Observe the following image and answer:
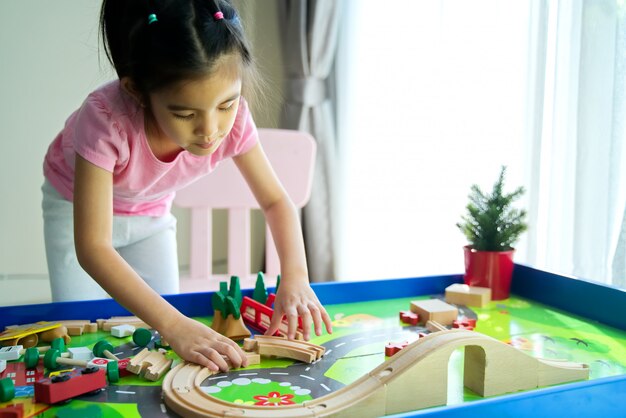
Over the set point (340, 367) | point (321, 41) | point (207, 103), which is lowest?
point (340, 367)

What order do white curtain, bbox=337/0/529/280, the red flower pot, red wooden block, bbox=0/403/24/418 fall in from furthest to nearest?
white curtain, bbox=337/0/529/280 → the red flower pot → red wooden block, bbox=0/403/24/418

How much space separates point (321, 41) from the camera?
2.01 metres

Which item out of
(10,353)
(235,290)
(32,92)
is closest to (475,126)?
(235,290)

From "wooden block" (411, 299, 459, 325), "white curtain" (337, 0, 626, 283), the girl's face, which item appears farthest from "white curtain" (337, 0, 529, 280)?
the girl's face

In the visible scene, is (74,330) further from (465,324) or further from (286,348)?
(465,324)

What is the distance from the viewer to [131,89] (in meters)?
0.80

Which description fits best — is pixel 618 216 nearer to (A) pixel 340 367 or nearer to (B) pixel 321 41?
(A) pixel 340 367

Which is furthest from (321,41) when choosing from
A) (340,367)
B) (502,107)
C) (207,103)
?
(340,367)

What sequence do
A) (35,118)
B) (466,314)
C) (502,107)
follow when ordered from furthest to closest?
(35,118)
(502,107)
(466,314)

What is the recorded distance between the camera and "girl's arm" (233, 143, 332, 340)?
2.55ft

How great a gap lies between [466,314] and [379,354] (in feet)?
0.77

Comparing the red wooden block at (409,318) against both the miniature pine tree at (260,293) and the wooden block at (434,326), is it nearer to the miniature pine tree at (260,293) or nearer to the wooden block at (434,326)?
the wooden block at (434,326)

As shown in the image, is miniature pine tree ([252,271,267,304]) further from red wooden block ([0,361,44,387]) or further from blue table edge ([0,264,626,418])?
red wooden block ([0,361,44,387])

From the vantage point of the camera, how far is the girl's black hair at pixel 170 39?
0.72 m
